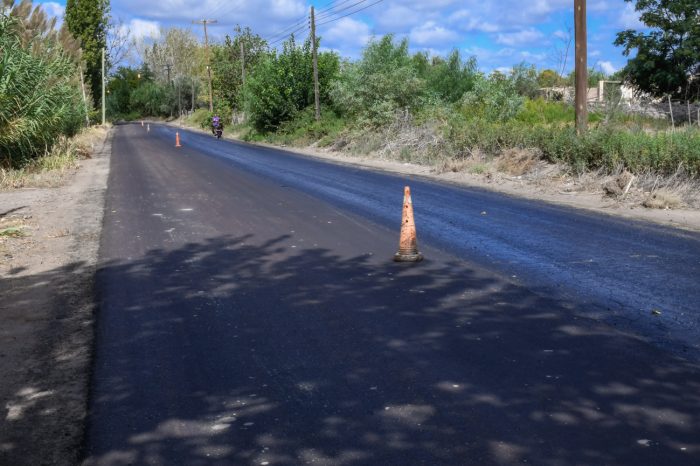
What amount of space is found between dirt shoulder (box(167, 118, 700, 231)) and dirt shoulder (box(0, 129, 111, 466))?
880 cm

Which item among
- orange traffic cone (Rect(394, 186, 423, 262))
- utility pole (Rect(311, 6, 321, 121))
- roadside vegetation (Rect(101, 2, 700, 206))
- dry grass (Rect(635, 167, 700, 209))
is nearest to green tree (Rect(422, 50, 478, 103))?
roadside vegetation (Rect(101, 2, 700, 206))

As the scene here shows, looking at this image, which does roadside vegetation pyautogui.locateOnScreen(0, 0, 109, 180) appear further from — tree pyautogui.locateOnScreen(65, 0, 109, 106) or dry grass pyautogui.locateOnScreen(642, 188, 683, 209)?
tree pyautogui.locateOnScreen(65, 0, 109, 106)

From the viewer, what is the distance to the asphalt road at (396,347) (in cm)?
402

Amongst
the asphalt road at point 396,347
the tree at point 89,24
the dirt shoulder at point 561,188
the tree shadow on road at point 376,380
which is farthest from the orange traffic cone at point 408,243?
the tree at point 89,24

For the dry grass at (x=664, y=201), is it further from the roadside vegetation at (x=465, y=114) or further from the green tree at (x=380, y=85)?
the green tree at (x=380, y=85)

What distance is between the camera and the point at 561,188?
17.1m

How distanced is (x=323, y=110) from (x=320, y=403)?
41454mm

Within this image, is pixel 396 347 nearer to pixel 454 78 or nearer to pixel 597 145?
pixel 597 145

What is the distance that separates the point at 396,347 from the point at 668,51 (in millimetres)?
39163

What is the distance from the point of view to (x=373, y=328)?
6.12 meters

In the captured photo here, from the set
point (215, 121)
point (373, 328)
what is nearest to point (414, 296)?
point (373, 328)

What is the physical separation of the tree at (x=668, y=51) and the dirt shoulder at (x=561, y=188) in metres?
20.4

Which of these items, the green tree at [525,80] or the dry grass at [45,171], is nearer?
the dry grass at [45,171]

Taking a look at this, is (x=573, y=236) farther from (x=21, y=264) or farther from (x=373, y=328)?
(x=21, y=264)
